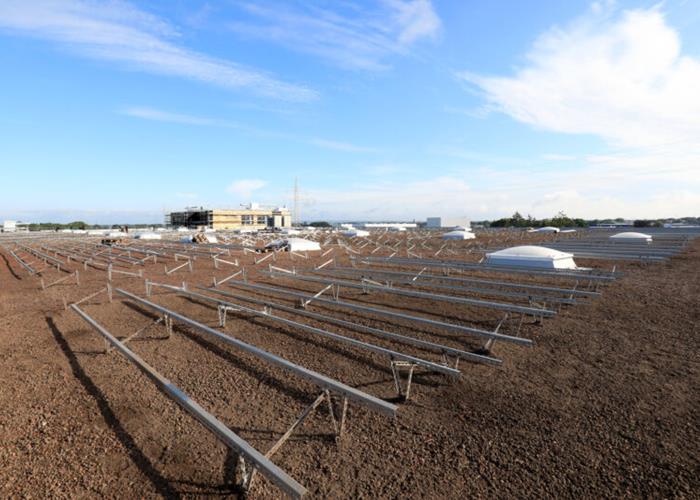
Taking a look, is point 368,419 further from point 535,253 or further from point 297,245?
point 297,245

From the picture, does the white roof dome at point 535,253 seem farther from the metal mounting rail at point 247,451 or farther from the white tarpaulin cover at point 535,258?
the metal mounting rail at point 247,451

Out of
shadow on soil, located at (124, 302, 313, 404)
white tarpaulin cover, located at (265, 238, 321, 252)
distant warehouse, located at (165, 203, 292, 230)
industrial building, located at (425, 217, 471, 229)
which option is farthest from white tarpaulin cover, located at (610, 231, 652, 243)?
distant warehouse, located at (165, 203, 292, 230)

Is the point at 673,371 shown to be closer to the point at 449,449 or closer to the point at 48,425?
the point at 449,449

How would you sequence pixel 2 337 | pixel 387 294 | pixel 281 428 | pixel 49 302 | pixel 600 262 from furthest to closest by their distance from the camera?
pixel 600 262 → pixel 387 294 → pixel 49 302 → pixel 2 337 → pixel 281 428

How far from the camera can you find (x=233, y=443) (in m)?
3.88

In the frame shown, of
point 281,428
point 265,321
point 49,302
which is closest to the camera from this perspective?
point 281,428

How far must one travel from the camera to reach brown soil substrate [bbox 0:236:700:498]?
4.16 meters

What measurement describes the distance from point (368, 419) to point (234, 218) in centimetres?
13127

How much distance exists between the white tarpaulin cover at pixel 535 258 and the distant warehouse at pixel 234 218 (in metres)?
103

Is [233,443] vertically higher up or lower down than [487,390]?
higher up

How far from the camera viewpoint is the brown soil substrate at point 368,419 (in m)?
4.16

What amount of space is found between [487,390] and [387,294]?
8461 mm

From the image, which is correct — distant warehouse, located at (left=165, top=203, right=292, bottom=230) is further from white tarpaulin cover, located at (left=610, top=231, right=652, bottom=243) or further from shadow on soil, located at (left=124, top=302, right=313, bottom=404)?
shadow on soil, located at (left=124, top=302, right=313, bottom=404)

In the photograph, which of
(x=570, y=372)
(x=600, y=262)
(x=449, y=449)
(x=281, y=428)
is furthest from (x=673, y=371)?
(x=600, y=262)
